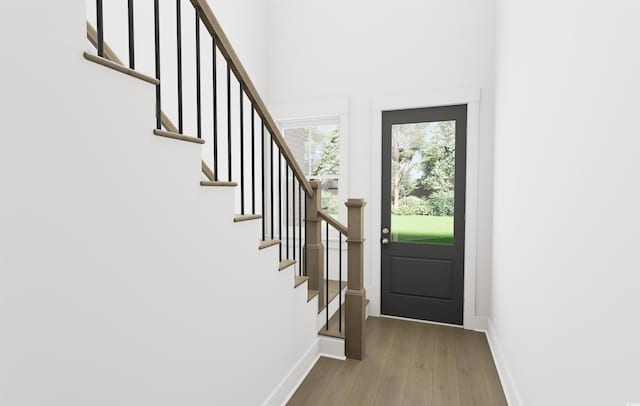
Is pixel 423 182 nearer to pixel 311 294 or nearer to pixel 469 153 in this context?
pixel 469 153

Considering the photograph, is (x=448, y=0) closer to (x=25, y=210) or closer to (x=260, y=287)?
(x=260, y=287)

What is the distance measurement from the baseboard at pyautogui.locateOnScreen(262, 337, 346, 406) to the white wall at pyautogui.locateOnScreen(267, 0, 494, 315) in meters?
1.00

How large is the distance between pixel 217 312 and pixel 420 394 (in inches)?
59.5

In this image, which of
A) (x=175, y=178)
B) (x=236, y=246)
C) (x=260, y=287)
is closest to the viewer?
(x=175, y=178)

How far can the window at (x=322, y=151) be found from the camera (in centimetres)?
367

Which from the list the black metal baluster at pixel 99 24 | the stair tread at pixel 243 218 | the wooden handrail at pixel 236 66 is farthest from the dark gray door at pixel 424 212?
the black metal baluster at pixel 99 24

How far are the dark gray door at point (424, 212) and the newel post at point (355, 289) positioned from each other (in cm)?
98

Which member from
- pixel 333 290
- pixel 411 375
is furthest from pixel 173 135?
pixel 333 290

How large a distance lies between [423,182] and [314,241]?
4.60 feet

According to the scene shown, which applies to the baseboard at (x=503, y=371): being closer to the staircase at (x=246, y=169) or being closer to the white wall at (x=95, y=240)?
the staircase at (x=246, y=169)

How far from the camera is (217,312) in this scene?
4.93 feet

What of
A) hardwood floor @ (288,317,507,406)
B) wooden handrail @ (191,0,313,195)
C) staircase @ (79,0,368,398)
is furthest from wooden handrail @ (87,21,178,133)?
hardwood floor @ (288,317,507,406)

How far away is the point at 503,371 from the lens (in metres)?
2.26

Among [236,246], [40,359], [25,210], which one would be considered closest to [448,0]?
[236,246]
